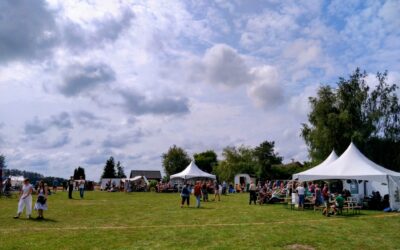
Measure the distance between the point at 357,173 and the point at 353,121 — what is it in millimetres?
17514

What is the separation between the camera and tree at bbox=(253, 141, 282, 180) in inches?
2596

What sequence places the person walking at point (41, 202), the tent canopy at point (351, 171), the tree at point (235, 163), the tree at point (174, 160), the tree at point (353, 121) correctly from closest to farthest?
the person walking at point (41, 202), the tent canopy at point (351, 171), the tree at point (353, 121), the tree at point (235, 163), the tree at point (174, 160)

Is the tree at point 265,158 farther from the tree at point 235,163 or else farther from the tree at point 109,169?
the tree at point 109,169

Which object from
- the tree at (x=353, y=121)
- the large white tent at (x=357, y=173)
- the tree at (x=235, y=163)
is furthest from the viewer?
the tree at (x=235, y=163)

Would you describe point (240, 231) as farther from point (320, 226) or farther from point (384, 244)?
point (384, 244)

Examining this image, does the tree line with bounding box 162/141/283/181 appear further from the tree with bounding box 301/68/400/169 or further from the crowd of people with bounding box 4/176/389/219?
the crowd of people with bounding box 4/176/389/219

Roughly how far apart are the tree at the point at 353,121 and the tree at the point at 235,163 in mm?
26179

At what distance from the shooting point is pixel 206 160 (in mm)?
95188

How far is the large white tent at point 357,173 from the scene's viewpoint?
2143cm

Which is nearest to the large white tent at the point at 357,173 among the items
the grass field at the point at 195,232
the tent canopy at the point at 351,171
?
the tent canopy at the point at 351,171

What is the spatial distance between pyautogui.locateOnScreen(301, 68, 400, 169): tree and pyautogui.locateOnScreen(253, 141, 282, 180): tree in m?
25.9

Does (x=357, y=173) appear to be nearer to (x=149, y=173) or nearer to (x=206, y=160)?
(x=206, y=160)

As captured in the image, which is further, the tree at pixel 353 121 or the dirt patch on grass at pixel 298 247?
the tree at pixel 353 121

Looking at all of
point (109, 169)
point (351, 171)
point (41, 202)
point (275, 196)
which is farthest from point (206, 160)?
point (41, 202)
